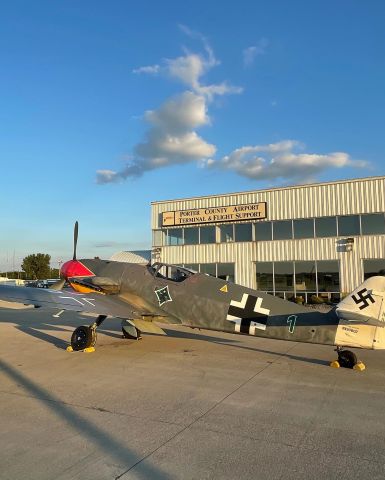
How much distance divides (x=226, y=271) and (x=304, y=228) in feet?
20.4

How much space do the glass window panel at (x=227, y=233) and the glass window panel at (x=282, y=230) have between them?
→ 3.15 meters

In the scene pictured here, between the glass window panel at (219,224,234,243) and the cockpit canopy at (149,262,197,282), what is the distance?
16.9 meters

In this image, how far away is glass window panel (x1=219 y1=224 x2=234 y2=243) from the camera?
2834 centimetres

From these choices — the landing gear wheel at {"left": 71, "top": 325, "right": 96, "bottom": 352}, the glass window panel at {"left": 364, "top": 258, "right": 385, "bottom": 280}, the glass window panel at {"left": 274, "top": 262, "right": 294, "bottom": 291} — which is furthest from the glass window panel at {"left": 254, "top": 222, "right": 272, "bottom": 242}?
the landing gear wheel at {"left": 71, "top": 325, "right": 96, "bottom": 352}

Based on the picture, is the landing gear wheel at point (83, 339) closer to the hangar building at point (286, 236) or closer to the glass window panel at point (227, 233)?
the hangar building at point (286, 236)

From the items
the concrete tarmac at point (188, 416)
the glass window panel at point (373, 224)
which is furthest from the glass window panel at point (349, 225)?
the concrete tarmac at point (188, 416)

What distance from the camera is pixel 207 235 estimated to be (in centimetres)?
2912

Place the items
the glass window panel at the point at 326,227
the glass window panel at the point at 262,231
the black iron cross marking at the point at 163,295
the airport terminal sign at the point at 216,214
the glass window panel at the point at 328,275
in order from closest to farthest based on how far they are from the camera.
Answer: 1. the black iron cross marking at the point at 163,295
2. the glass window panel at the point at 328,275
3. the glass window panel at the point at 326,227
4. the glass window panel at the point at 262,231
5. the airport terminal sign at the point at 216,214

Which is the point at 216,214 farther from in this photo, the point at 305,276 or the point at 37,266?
A: the point at 37,266

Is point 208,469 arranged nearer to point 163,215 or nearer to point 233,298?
point 233,298

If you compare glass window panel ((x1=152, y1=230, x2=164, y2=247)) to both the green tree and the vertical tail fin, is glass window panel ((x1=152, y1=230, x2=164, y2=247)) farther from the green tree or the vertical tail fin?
the green tree

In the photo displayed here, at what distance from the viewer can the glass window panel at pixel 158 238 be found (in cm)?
3099

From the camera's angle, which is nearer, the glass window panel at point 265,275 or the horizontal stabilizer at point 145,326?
the horizontal stabilizer at point 145,326

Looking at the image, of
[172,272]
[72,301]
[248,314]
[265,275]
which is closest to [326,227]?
[265,275]
